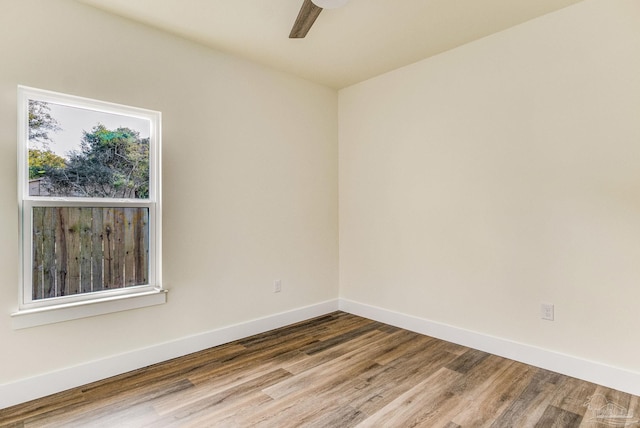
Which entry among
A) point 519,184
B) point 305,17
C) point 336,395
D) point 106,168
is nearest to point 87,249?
point 106,168

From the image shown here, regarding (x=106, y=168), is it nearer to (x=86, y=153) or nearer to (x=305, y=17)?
(x=86, y=153)

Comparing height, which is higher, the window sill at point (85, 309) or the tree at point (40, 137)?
the tree at point (40, 137)

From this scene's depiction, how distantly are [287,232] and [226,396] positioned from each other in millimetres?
1645

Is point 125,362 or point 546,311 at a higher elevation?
point 546,311

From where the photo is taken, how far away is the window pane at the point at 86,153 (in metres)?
2.21

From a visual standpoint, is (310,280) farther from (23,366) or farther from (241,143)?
(23,366)

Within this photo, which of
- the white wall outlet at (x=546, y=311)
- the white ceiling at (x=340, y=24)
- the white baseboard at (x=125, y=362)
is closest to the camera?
the white baseboard at (x=125, y=362)

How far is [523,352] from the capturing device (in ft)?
8.51

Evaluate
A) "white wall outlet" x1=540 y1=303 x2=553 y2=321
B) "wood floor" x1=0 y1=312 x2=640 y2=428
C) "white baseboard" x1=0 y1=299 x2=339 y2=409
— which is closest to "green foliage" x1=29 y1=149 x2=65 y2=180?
"white baseboard" x1=0 y1=299 x2=339 y2=409

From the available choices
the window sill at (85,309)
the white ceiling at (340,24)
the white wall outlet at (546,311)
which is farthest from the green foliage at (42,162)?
the white wall outlet at (546,311)

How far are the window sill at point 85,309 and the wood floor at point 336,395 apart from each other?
0.46 meters

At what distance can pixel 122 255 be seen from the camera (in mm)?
2529

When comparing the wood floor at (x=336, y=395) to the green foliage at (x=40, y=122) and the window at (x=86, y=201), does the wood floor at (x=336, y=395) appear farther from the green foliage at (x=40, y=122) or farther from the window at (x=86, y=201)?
the green foliage at (x=40, y=122)

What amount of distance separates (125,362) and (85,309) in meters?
0.48
